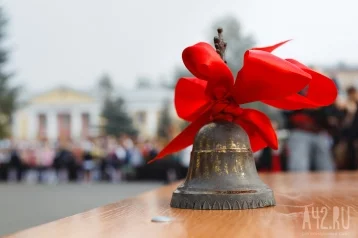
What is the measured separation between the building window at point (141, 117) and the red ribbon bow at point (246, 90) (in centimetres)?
6188

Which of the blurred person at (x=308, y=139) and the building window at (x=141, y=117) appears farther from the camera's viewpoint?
the building window at (x=141, y=117)

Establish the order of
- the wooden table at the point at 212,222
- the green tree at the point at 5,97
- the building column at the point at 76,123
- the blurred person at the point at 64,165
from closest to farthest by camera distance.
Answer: the wooden table at the point at 212,222 → the blurred person at the point at 64,165 → the green tree at the point at 5,97 → the building column at the point at 76,123

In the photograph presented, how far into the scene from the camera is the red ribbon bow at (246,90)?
57.1 inches

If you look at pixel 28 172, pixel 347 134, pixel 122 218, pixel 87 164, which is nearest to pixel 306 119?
pixel 347 134

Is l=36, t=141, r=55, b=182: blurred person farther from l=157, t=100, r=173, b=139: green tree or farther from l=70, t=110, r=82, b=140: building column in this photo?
l=70, t=110, r=82, b=140: building column

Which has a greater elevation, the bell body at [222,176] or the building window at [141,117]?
the building window at [141,117]

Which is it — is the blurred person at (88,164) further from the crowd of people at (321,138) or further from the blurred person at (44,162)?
the crowd of people at (321,138)

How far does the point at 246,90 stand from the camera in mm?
1495

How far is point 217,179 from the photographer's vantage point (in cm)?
150

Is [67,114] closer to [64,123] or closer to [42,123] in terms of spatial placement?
[64,123]

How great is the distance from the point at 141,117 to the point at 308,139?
58.2m

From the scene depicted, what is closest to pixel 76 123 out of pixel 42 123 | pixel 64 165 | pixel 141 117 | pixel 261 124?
pixel 42 123

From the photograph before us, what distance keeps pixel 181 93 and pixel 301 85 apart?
1.12 feet

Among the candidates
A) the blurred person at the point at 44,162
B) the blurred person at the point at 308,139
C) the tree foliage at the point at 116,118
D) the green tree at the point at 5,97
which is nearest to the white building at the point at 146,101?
the tree foliage at the point at 116,118
